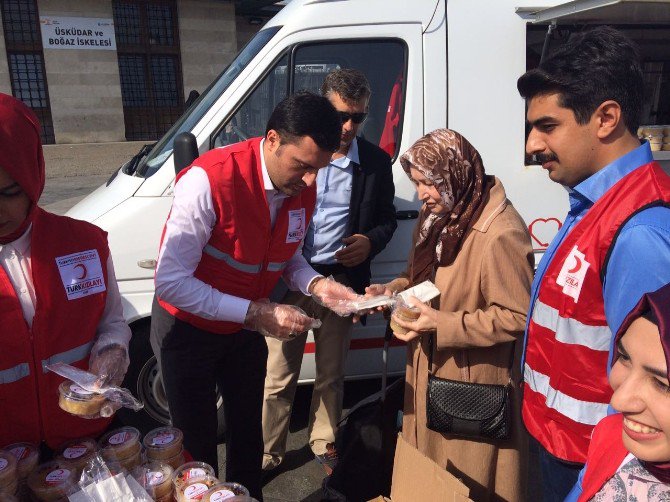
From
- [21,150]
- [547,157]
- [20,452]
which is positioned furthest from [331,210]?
[20,452]

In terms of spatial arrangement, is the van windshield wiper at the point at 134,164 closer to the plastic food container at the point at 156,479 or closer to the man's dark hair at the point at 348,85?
the man's dark hair at the point at 348,85

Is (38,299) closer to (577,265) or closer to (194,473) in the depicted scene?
(194,473)

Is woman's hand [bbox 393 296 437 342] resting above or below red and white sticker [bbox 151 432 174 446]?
above

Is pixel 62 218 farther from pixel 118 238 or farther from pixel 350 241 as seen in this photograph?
pixel 350 241

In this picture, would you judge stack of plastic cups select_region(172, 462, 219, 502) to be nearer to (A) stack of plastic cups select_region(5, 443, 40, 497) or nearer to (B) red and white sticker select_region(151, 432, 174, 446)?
(B) red and white sticker select_region(151, 432, 174, 446)

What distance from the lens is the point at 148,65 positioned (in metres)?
17.2

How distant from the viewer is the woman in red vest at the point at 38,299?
4.69 feet

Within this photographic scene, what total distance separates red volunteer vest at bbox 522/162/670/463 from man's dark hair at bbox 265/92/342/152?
3.03 ft

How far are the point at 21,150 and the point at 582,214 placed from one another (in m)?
1.57

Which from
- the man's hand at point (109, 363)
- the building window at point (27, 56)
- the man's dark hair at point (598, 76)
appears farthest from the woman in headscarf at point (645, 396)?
the building window at point (27, 56)

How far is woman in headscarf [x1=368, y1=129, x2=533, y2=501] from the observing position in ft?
6.33

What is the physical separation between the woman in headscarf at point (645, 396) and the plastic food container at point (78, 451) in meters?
1.31

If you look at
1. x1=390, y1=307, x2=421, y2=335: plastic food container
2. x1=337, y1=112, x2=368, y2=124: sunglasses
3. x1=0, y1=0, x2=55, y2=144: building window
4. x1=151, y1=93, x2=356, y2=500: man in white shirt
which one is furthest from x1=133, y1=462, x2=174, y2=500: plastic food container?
x1=0, y1=0, x2=55, y2=144: building window

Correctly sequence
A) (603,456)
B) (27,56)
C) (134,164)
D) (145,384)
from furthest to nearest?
(27,56)
(134,164)
(145,384)
(603,456)
